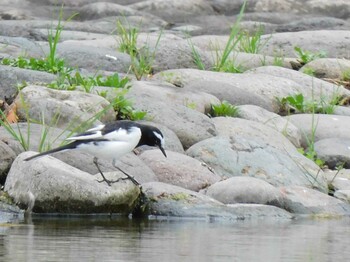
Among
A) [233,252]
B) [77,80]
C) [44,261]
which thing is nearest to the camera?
[44,261]

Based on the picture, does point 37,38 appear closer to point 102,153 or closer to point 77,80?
point 77,80

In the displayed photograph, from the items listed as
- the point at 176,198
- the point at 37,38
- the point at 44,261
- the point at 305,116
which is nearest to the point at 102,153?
the point at 176,198

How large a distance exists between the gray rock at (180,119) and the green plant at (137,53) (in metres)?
1.74

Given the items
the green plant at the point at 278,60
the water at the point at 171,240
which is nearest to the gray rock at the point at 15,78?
the water at the point at 171,240

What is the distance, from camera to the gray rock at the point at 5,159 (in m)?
10.7

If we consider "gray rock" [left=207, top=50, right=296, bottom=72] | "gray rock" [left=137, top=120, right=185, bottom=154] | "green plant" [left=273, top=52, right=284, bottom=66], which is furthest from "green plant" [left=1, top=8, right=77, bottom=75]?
"green plant" [left=273, top=52, right=284, bottom=66]

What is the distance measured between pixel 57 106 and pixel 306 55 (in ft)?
20.9

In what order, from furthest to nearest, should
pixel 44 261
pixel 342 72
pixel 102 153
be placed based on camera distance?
pixel 342 72
pixel 102 153
pixel 44 261

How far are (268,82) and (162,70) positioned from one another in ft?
4.87

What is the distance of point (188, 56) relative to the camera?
1605 cm

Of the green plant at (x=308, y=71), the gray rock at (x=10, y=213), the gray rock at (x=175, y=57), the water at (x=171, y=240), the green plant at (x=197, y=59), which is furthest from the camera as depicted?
the green plant at (x=308, y=71)

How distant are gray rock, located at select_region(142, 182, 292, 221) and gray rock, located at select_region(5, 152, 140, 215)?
0.23m

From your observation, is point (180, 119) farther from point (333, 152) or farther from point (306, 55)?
point (306, 55)

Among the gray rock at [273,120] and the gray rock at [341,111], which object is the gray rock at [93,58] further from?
the gray rock at [341,111]
